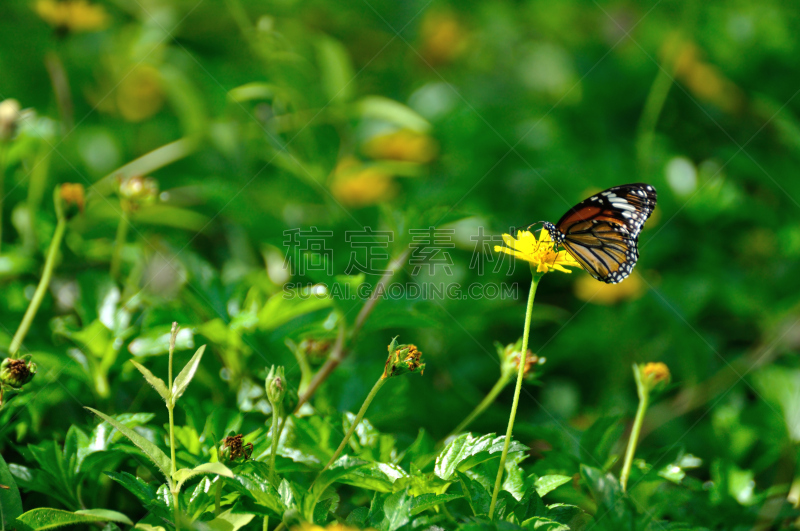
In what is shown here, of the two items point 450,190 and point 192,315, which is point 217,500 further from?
point 450,190

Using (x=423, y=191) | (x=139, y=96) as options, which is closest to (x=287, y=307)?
(x=423, y=191)

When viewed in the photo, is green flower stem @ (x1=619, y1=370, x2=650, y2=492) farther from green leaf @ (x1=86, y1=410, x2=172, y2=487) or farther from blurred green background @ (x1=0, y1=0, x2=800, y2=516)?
green leaf @ (x1=86, y1=410, x2=172, y2=487)

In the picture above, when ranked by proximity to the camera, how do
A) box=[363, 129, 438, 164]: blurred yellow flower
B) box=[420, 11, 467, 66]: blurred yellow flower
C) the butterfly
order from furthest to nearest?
box=[420, 11, 467, 66]: blurred yellow flower < box=[363, 129, 438, 164]: blurred yellow flower < the butterfly

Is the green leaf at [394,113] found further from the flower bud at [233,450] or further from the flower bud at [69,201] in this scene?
the flower bud at [233,450]

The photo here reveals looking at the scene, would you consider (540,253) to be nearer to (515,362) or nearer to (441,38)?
A: (515,362)

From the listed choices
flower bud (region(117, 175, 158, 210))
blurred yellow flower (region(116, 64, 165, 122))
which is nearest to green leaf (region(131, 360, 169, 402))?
flower bud (region(117, 175, 158, 210))

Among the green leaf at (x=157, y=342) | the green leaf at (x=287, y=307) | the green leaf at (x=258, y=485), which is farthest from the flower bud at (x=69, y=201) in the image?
the green leaf at (x=258, y=485)

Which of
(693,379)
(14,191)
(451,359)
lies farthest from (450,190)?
(14,191)
